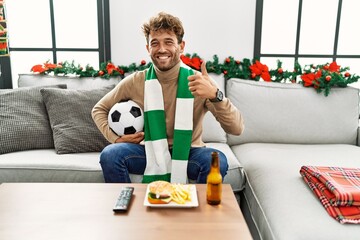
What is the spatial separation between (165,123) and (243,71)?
1.04 m

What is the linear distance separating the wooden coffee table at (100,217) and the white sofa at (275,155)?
0.29 m

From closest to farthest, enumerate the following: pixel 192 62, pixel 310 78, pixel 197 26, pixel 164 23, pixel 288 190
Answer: pixel 288 190 → pixel 164 23 → pixel 310 78 → pixel 192 62 → pixel 197 26

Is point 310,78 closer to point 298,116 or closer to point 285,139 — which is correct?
point 298,116

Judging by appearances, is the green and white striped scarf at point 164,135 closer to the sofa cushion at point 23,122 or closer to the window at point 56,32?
the sofa cushion at point 23,122

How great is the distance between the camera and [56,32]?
2775mm

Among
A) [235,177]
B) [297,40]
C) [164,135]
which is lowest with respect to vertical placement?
[235,177]

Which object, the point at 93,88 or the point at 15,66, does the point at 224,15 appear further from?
the point at 15,66

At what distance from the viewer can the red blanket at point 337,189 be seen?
1.26 meters

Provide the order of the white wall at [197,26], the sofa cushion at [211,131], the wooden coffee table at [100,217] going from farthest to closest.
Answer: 1. the white wall at [197,26]
2. the sofa cushion at [211,131]
3. the wooden coffee table at [100,217]

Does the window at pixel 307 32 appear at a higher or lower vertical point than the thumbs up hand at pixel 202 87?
higher

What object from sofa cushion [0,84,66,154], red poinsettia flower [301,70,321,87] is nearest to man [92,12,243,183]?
sofa cushion [0,84,66,154]

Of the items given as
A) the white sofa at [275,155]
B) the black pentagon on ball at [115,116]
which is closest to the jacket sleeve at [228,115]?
the white sofa at [275,155]

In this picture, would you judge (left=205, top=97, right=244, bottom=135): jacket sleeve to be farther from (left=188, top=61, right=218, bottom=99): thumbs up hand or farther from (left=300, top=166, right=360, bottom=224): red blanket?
(left=300, top=166, right=360, bottom=224): red blanket

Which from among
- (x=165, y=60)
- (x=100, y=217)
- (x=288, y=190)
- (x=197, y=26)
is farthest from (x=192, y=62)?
(x=100, y=217)
